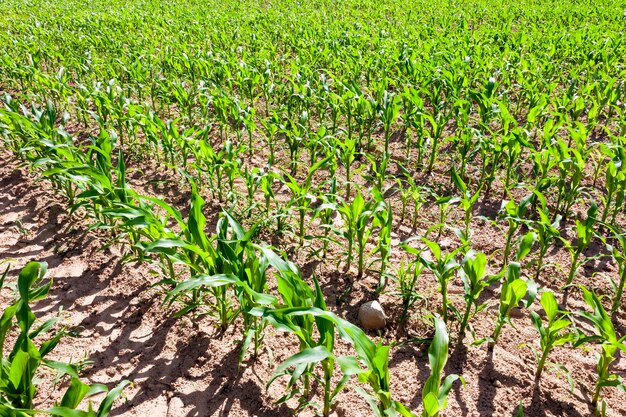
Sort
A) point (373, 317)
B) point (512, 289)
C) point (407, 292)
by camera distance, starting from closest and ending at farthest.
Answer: point (512, 289) → point (373, 317) → point (407, 292)

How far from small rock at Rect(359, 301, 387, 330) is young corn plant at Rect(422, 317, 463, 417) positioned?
2.55 feet

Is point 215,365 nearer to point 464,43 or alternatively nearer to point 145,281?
point 145,281

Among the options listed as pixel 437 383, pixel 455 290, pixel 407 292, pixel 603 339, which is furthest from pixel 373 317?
pixel 603 339

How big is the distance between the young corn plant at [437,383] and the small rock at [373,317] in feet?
2.55

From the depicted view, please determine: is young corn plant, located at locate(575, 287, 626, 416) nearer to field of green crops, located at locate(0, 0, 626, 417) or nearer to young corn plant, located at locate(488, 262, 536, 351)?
field of green crops, located at locate(0, 0, 626, 417)

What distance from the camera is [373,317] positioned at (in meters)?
2.60

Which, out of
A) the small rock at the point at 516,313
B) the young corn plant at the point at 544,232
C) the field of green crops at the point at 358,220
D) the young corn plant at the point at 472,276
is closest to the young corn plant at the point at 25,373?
the field of green crops at the point at 358,220

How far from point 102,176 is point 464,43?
6.47 m

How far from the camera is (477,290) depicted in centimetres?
241

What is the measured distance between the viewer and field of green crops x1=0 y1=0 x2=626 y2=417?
2.00 meters

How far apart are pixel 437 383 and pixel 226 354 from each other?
111 centimetres

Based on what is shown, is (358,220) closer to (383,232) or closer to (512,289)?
(383,232)

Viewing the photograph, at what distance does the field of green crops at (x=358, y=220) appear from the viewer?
2.00 metres

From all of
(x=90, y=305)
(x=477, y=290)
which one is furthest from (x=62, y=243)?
(x=477, y=290)
